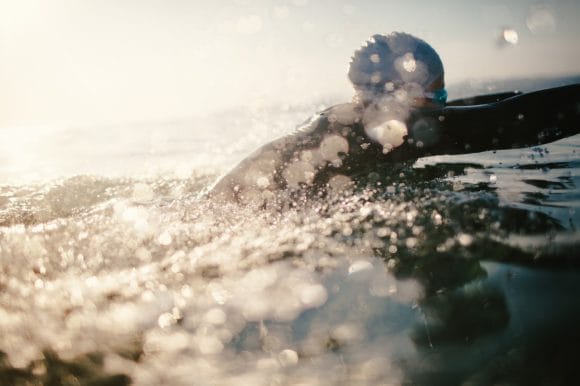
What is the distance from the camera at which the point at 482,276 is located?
1.71 metres

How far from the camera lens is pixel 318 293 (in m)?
1.81

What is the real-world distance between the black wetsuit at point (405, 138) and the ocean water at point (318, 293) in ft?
1.07

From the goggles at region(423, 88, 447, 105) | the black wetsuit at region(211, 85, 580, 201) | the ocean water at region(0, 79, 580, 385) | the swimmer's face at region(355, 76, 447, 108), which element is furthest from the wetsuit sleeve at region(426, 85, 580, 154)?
the goggles at region(423, 88, 447, 105)

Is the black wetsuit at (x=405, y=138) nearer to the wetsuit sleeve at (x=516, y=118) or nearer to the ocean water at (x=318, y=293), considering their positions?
the wetsuit sleeve at (x=516, y=118)

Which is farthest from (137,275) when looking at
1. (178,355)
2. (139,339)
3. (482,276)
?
(482,276)

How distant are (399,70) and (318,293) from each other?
272cm

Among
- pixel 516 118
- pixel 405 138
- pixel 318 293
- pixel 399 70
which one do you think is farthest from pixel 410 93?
pixel 318 293

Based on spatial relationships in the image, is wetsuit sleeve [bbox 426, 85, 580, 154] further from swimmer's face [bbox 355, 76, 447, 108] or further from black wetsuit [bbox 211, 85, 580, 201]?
swimmer's face [bbox 355, 76, 447, 108]

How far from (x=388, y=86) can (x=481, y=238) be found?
2137 millimetres


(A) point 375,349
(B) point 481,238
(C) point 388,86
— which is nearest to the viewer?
(A) point 375,349

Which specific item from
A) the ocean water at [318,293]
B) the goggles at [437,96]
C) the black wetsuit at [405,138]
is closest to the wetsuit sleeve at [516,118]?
the black wetsuit at [405,138]

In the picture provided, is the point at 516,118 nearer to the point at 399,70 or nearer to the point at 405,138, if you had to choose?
the point at 405,138

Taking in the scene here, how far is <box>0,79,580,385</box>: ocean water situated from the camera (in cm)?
134

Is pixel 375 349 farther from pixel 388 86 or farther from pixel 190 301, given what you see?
pixel 388 86
